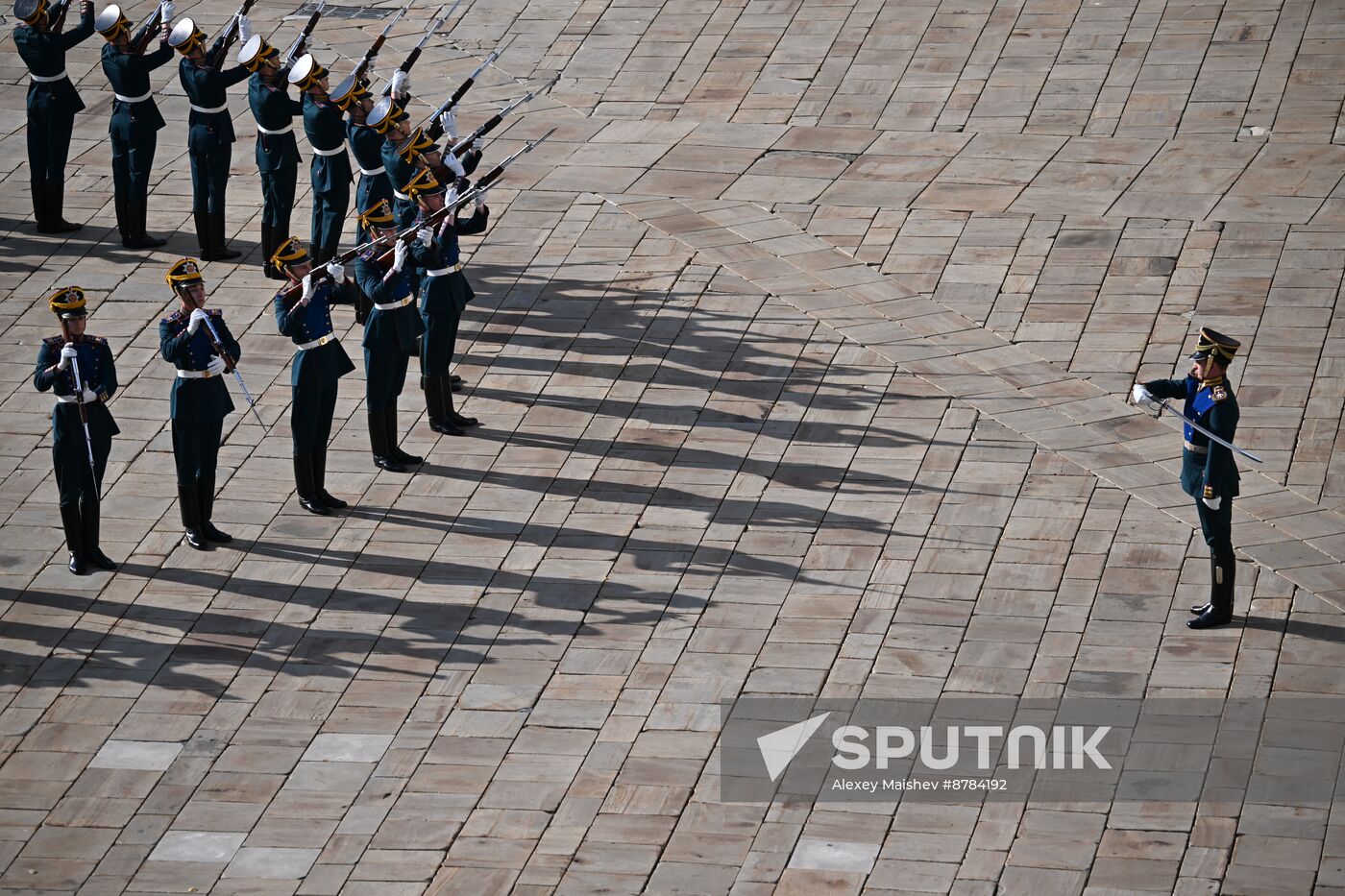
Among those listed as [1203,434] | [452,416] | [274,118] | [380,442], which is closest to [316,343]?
[380,442]

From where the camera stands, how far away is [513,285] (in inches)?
602

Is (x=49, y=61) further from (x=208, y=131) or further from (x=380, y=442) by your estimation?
(x=380, y=442)

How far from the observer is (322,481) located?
1262cm

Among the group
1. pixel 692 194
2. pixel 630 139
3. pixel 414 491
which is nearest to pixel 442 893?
pixel 414 491

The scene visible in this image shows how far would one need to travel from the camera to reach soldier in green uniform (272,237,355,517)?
12156 mm

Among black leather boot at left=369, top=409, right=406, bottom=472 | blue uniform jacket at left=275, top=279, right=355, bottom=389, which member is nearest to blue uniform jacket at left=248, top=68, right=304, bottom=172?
blue uniform jacket at left=275, top=279, right=355, bottom=389

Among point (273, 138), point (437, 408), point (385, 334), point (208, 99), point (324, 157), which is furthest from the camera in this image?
point (208, 99)

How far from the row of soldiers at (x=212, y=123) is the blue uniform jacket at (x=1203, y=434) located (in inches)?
238

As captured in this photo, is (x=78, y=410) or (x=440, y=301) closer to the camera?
(x=78, y=410)

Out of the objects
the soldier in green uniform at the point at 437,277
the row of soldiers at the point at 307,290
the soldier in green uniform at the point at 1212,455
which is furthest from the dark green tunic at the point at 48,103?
the soldier in green uniform at the point at 1212,455

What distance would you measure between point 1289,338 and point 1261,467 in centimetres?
170

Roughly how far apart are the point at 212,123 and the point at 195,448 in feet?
14.5

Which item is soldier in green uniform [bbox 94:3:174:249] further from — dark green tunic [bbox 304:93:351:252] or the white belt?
the white belt

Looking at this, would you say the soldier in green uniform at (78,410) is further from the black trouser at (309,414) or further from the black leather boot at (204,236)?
the black leather boot at (204,236)
